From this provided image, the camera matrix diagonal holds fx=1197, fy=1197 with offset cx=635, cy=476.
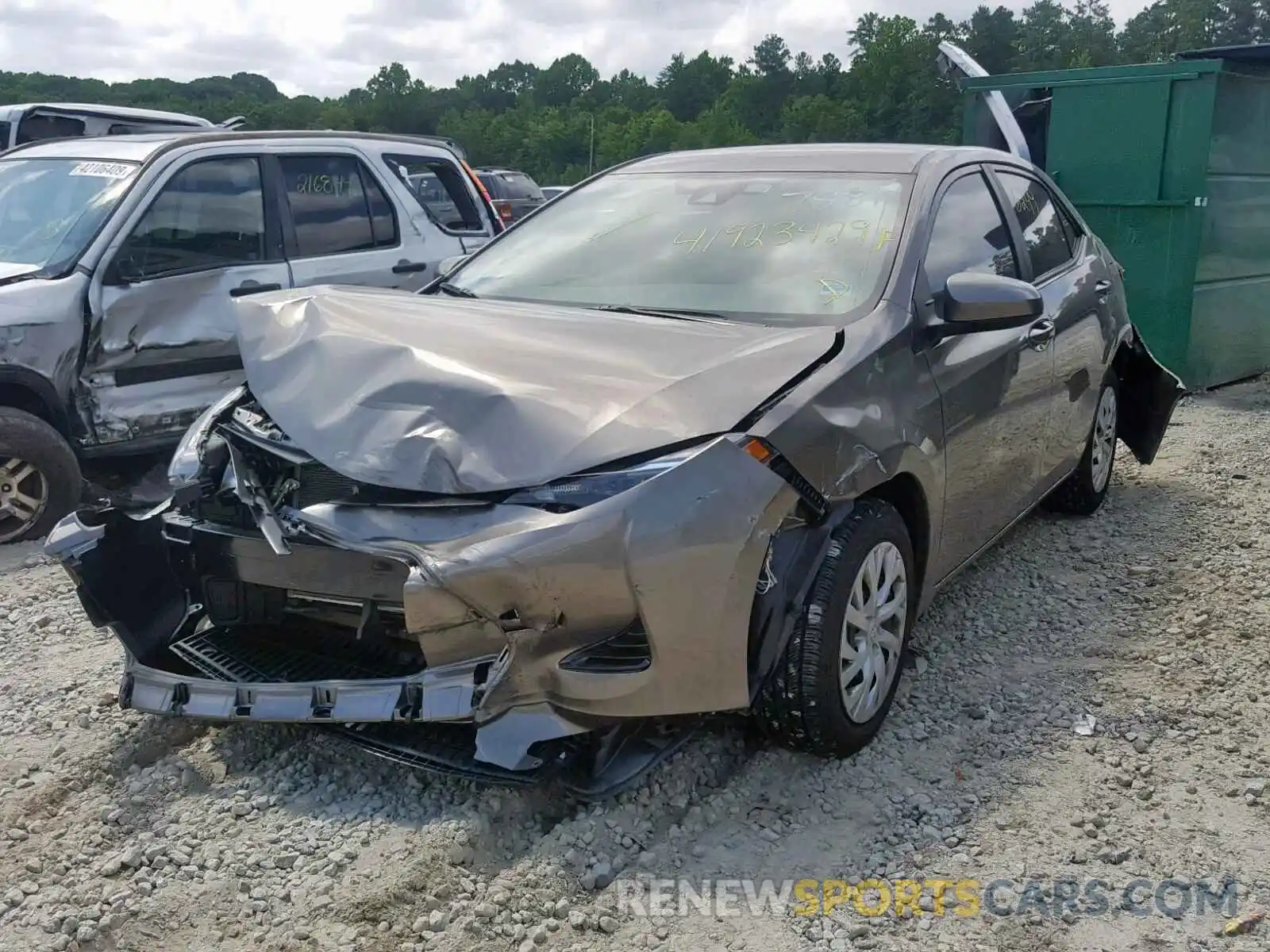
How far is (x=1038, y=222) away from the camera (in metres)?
4.99

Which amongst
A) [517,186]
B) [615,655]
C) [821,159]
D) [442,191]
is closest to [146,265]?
[442,191]

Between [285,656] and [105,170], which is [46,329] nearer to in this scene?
[105,170]

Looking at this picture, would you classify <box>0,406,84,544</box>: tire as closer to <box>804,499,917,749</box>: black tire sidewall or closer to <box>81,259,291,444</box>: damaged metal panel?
<box>81,259,291,444</box>: damaged metal panel

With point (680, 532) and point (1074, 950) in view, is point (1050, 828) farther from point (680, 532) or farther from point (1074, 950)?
point (680, 532)

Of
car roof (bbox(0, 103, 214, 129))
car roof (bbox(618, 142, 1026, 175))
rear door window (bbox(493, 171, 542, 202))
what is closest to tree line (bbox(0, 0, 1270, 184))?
rear door window (bbox(493, 171, 542, 202))

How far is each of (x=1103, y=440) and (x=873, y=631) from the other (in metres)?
2.89

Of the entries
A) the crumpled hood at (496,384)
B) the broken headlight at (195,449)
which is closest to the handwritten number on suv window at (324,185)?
the crumpled hood at (496,384)

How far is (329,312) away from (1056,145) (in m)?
7.30

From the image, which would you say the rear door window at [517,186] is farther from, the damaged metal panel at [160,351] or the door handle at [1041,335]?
the door handle at [1041,335]

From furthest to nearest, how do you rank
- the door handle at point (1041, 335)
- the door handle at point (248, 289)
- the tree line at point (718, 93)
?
the tree line at point (718, 93), the door handle at point (248, 289), the door handle at point (1041, 335)

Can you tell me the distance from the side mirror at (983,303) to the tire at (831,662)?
0.63 m

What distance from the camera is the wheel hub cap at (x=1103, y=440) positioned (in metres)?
5.55

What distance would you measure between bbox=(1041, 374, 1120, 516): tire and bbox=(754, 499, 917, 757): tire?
2429 mm

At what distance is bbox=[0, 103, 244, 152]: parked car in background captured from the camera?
9977mm
